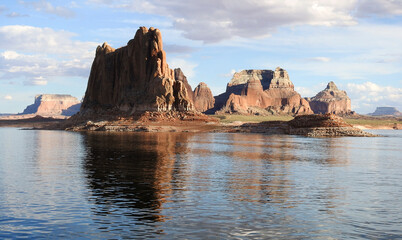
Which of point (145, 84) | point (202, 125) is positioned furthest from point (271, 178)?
point (145, 84)

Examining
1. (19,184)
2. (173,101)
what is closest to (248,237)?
(19,184)

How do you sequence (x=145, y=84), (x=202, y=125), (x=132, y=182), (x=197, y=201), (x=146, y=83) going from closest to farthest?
(x=197, y=201) → (x=132, y=182) → (x=202, y=125) → (x=146, y=83) → (x=145, y=84)

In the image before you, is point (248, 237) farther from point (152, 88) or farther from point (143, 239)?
point (152, 88)

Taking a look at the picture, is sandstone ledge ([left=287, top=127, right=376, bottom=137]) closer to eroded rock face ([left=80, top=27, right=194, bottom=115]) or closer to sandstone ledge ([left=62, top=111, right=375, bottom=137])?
sandstone ledge ([left=62, top=111, right=375, bottom=137])

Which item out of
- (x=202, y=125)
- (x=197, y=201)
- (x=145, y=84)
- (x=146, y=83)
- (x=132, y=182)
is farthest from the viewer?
(x=145, y=84)

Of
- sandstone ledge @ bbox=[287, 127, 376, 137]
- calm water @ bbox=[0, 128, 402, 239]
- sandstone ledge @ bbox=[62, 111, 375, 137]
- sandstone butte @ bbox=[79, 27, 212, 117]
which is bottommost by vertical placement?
calm water @ bbox=[0, 128, 402, 239]

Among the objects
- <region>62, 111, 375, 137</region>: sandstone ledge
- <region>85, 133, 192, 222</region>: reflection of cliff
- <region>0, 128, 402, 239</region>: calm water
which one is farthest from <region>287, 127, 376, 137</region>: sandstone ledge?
<region>85, 133, 192, 222</region>: reflection of cliff

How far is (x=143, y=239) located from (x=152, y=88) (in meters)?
160

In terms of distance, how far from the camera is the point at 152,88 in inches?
6969

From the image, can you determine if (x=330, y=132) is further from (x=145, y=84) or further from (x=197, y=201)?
(x=197, y=201)

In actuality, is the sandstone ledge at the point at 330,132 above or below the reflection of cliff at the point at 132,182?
above

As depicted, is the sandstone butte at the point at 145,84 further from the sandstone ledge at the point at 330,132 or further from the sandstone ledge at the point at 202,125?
the sandstone ledge at the point at 330,132

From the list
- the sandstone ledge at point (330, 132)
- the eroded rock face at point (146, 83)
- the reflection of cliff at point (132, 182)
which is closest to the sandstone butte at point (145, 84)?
the eroded rock face at point (146, 83)

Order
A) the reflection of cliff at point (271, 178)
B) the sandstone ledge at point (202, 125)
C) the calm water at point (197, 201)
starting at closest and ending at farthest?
the calm water at point (197, 201) → the reflection of cliff at point (271, 178) → the sandstone ledge at point (202, 125)
